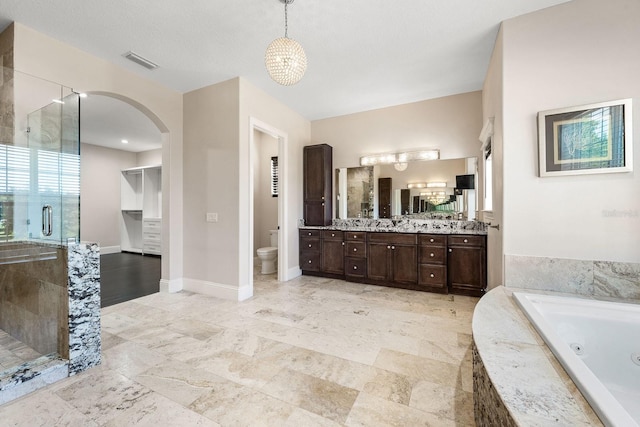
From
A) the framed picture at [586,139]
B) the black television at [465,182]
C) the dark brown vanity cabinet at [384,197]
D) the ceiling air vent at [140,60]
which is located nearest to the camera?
the framed picture at [586,139]

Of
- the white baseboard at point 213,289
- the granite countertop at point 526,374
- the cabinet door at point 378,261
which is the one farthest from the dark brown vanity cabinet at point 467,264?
the white baseboard at point 213,289

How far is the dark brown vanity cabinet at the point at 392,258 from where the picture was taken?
12.3ft

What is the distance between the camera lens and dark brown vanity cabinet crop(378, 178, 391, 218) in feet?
14.4

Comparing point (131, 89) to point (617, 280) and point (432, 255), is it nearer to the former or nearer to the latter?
point (432, 255)

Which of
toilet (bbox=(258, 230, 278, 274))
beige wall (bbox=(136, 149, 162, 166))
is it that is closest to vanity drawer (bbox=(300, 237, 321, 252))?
toilet (bbox=(258, 230, 278, 274))

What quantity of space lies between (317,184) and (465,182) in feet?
7.60

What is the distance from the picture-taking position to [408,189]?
4.29 metres

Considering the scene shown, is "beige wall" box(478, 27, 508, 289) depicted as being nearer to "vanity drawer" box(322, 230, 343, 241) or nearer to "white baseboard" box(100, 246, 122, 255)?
"vanity drawer" box(322, 230, 343, 241)

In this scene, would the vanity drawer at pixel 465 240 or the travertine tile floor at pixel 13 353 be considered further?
the vanity drawer at pixel 465 240

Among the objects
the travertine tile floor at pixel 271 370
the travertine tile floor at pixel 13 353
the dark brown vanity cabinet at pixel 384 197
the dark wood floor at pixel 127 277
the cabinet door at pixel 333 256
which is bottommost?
the travertine tile floor at pixel 271 370

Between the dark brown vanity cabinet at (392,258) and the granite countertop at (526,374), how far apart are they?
2072 mm

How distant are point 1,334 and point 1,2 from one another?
284 centimetres

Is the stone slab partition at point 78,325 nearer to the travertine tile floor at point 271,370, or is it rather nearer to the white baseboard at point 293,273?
the travertine tile floor at point 271,370

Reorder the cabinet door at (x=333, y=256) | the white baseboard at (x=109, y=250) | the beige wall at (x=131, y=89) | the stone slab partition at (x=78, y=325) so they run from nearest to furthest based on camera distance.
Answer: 1. the stone slab partition at (x=78, y=325)
2. the beige wall at (x=131, y=89)
3. the cabinet door at (x=333, y=256)
4. the white baseboard at (x=109, y=250)
